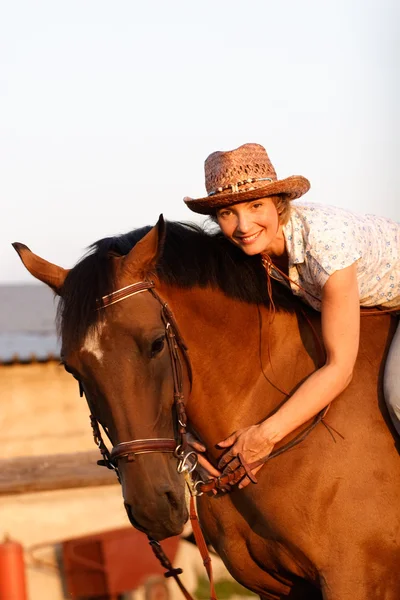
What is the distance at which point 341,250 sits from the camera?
11.6 feet

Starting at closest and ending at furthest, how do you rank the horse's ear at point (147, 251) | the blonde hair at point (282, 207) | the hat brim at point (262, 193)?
the horse's ear at point (147, 251), the hat brim at point (262, 193), the blonde hair at point (282, 207)

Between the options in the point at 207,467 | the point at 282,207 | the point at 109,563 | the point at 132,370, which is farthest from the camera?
the point at 109,563

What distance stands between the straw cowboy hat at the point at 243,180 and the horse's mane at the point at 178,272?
0.56 feet

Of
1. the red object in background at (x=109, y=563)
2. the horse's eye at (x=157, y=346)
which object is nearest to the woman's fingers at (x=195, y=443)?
the horse's eye at (x=157, y=346)

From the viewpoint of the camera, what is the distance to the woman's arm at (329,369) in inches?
138

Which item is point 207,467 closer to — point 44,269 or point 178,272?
point 178,272

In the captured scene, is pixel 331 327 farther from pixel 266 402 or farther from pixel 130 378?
pixel 130 378

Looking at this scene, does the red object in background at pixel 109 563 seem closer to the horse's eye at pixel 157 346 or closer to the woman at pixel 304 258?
the woman at pixel 304 258

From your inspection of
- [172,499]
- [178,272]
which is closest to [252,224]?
[178,272]

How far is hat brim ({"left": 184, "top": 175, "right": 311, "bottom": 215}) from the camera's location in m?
3.58

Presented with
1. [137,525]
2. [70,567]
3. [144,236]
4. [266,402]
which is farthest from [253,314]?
[70,567]

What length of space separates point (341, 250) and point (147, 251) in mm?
766

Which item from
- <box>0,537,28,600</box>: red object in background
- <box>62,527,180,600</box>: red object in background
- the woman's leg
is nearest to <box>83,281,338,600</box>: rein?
the woman's leg

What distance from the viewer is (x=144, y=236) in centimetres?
353
